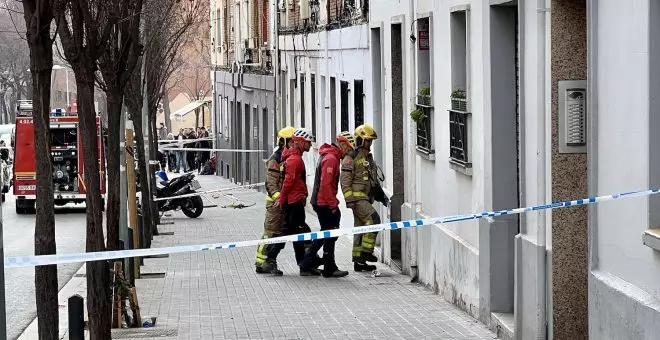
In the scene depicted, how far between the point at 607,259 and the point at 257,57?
3437 cm

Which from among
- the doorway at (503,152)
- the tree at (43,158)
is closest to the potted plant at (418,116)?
the doorway at (503,152)

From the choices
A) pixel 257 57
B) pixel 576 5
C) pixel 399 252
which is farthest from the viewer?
pixel 257 57

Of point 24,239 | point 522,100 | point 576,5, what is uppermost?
point 576,5

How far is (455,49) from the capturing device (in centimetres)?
1392

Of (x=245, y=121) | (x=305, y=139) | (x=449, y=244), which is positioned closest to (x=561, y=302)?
(x=449, y=244)

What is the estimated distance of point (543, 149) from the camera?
399 inches

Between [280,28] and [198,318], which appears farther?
[280,28]

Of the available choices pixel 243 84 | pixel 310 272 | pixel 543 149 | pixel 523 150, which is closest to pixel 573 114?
pixel 543 149

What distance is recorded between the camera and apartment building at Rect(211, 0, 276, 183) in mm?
40031

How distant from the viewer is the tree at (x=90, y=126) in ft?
36.4

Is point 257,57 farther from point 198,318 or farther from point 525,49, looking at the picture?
point 525,49

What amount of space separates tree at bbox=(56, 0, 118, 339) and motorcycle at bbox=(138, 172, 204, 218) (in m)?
20.2

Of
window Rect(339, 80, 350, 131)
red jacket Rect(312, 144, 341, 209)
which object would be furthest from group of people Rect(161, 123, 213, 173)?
red jacket Rect(312, 144, 341, 209)

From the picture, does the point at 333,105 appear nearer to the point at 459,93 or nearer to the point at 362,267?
the point at 362,267
